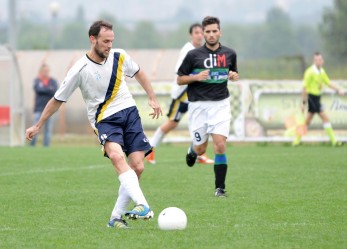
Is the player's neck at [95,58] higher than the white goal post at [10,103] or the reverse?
higher

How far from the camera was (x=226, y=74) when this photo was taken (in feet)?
39.3

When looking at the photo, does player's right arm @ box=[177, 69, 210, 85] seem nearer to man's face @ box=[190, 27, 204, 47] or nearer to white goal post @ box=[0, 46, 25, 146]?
man's face @ box=[190, 27, 204, 47]

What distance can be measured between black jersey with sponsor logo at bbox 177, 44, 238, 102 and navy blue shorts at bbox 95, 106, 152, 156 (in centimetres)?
291

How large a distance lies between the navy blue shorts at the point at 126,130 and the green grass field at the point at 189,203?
780mm

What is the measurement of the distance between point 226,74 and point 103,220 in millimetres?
3162

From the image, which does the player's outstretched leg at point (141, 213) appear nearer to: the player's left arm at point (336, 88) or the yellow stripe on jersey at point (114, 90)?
the yellow stripe on jersey at point (114, 90)

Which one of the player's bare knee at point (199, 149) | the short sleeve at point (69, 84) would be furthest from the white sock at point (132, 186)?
the player's bare knee at point (199, 149)

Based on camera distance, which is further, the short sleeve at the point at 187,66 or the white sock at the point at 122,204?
the short sleeve at the point at 187,66

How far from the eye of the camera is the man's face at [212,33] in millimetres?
11773

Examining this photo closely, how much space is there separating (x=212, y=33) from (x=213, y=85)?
68 cm

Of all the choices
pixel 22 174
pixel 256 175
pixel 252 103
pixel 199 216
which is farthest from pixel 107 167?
pixel 252 103

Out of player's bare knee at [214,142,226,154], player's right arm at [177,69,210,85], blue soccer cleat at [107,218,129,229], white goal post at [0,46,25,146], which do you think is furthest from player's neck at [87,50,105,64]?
white goal post at [0,46,25,146]

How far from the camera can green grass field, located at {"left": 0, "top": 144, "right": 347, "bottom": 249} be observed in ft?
27.2

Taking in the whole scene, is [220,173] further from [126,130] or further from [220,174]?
[126,130]
